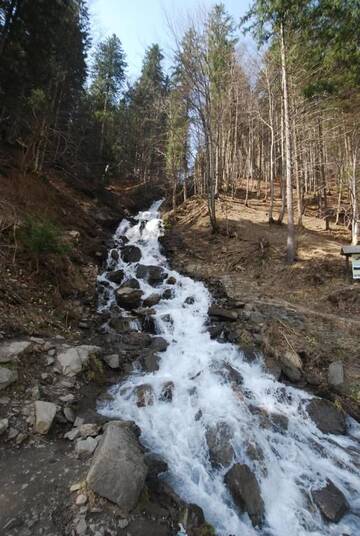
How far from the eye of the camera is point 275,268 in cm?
1134

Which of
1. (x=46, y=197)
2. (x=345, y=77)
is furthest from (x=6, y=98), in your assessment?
(x=345, y=77)

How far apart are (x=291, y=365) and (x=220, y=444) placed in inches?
114

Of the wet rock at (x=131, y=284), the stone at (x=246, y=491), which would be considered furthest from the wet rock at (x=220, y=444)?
the wet rock at (x=131, y=284)

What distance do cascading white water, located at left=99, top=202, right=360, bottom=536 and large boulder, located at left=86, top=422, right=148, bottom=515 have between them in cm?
81

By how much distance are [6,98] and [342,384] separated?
15121mm

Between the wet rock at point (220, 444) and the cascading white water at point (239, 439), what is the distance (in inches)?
3.4

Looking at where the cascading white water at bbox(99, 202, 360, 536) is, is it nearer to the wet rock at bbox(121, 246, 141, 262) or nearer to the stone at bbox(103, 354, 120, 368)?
the stone at bbox(103, 354, 120, 368)

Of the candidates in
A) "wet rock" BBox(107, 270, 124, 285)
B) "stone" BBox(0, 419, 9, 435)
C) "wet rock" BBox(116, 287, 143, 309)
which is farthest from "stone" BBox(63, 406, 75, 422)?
"wet rock" BBox(107, 270, 124, 285)

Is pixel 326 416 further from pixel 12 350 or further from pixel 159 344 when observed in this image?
pixel 12 350

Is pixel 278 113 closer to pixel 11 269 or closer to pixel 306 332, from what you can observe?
pixel 306 332

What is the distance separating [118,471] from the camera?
370 cm

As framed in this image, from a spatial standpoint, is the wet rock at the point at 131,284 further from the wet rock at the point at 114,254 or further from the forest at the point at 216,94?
the forest at the point at 216,94

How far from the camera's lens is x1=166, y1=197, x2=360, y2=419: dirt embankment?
7027mm

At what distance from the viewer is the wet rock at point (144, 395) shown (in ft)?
19.0
